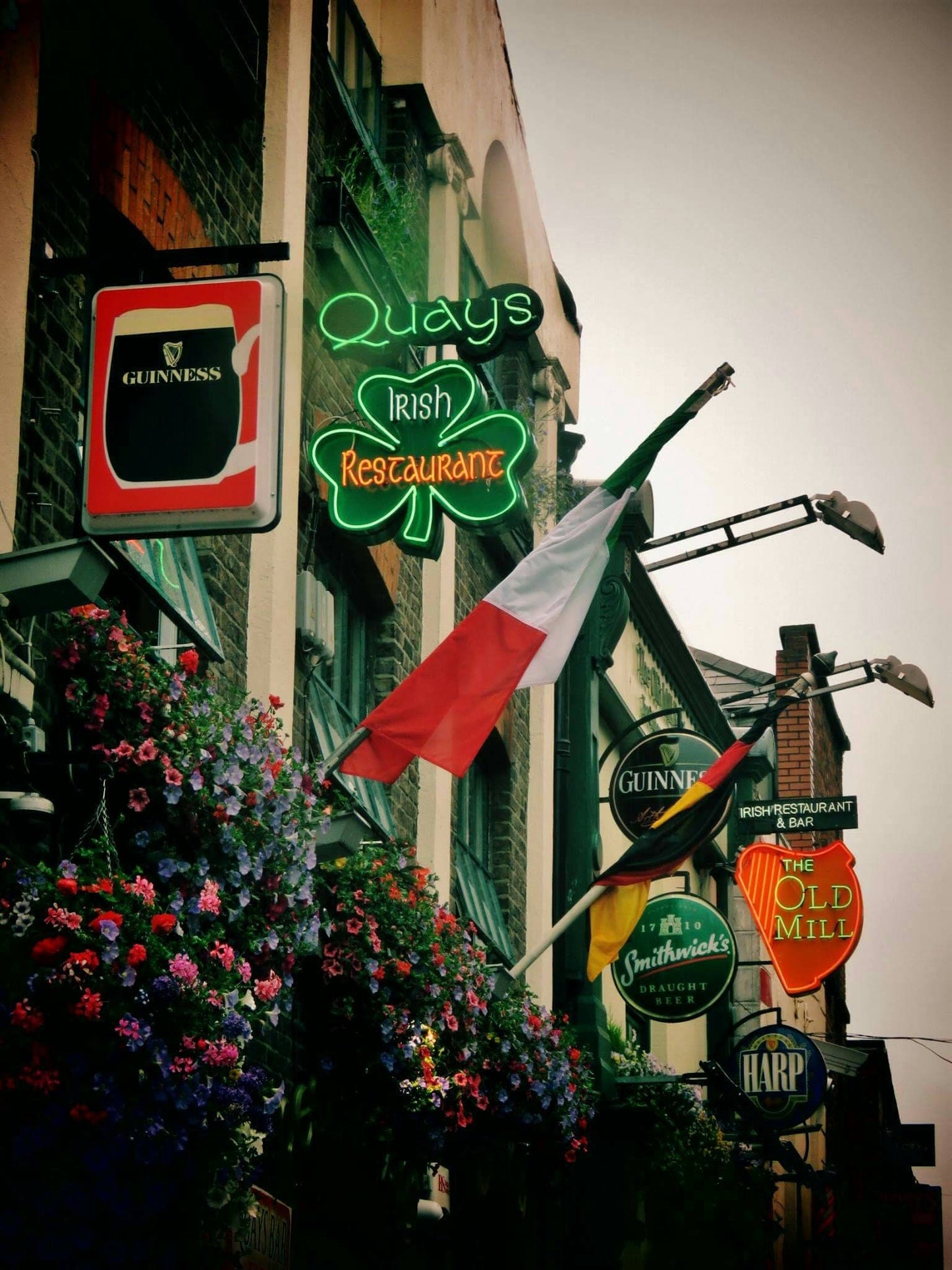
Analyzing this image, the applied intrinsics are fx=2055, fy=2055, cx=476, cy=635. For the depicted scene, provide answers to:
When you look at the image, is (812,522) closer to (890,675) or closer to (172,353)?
(890,675)

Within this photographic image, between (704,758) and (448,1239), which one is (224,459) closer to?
(448,1239)

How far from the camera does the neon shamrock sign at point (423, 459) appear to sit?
37.2 ft

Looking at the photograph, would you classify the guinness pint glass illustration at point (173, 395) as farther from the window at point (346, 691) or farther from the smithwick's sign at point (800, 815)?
the smithwick's sign at point (800, 815)

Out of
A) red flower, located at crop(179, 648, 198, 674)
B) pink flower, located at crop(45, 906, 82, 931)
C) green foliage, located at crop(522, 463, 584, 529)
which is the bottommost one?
pink flower, located at crop(45, 906, 82, 931)

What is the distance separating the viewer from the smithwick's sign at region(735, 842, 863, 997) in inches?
957

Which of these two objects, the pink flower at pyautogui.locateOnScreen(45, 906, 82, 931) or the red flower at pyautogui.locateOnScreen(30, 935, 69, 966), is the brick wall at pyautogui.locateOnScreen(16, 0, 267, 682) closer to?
the pink flower at pyautogui.locateOnScreen(45, 906, 82, 931)

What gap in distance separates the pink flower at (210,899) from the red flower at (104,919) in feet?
2.53

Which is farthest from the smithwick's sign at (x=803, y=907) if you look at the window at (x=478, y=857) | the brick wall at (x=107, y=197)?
the brick wall at (x=107, y=197)

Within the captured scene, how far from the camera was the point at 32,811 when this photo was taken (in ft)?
25.7

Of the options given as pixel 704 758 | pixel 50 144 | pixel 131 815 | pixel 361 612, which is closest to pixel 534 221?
pixel 704 758

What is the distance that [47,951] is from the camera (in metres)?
7.09

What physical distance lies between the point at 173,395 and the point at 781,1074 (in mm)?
15393

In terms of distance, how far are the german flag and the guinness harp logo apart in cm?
776

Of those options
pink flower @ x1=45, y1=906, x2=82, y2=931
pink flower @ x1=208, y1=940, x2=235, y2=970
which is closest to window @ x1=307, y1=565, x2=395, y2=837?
pink flower @ x1=208, y1=940, x2=235, y2=970
